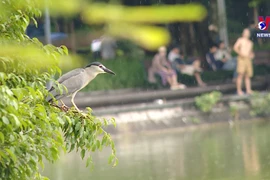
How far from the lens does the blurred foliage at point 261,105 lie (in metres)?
20.0

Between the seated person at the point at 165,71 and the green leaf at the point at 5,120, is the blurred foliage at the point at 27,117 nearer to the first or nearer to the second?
the green leaf at the point at 5,120

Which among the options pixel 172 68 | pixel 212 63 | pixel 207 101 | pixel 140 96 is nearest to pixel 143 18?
pixel 207 101

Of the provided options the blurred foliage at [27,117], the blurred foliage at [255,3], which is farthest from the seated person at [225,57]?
the blurred foliage at [27,117]

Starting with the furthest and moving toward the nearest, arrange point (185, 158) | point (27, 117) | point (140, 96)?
point (140, 96)
point (185, 158)
point (27, 117)

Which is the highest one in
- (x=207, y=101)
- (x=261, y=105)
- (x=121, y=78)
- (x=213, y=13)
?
(x=213, y=13)

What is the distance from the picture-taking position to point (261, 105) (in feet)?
Result: 65.9

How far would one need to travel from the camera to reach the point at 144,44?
9.15 feet

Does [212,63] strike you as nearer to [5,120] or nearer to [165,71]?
[165,71]

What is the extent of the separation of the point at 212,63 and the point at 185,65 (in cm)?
117

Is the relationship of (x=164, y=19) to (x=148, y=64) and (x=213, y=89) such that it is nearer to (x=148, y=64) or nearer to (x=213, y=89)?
(x=213, y=89)

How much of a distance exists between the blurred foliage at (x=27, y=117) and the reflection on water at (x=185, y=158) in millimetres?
5919

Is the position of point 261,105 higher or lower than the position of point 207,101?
lower

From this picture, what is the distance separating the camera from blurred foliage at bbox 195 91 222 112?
19938 millimetres

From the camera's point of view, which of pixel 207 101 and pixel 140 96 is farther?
pixel 140 96
